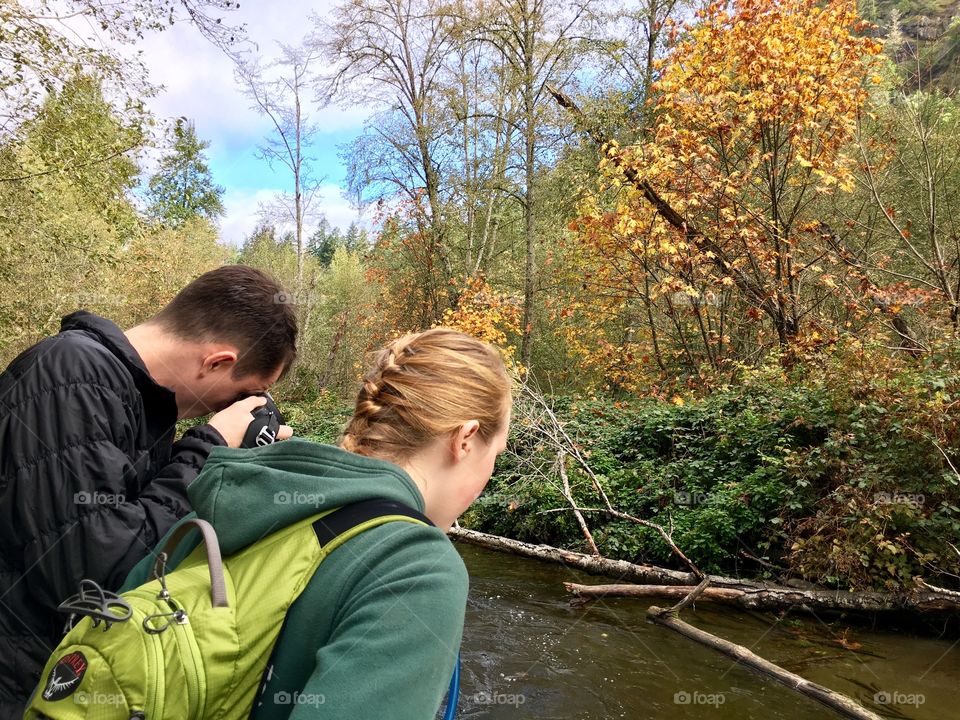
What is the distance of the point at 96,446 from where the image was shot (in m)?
1.46

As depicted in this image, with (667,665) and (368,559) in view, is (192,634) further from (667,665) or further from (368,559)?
(667,665)

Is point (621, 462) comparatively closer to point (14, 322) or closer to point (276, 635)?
point (276, 635)

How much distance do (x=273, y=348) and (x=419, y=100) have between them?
756 inches

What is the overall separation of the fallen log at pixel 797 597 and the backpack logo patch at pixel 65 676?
6447 mm

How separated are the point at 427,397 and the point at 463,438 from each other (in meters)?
0.11

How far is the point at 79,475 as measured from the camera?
4.60 ft

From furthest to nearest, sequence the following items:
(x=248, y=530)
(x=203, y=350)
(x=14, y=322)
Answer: (x=14, y=322) < (x=203, y=350) < (x=248, y=530)

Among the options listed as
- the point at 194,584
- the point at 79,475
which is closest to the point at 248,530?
the point at 194,584

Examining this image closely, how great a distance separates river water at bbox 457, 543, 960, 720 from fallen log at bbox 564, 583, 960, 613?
0.14 meters

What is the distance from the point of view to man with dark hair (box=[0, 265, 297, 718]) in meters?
1.37

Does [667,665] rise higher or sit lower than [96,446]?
lower
